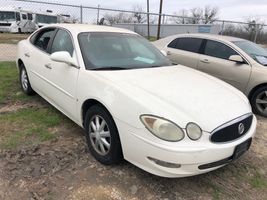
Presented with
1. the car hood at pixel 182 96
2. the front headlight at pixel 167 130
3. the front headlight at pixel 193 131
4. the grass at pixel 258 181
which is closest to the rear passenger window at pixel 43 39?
the car hood at pixel 182 96

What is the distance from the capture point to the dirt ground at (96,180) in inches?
119

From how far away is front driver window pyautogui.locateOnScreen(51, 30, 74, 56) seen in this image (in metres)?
4.27

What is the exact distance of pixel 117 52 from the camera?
13.8 ft

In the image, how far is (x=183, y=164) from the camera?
9.27 feet

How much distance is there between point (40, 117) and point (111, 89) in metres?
2.01

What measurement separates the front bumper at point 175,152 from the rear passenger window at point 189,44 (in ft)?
14.2

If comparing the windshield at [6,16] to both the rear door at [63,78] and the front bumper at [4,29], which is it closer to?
the front bumper at [4,29]

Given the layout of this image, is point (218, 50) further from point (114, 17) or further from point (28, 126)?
point (114, 17)

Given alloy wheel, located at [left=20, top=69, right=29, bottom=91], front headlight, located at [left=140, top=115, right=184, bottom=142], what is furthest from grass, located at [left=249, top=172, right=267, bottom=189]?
alloy wheel, located at [left=20, top=69, right=29, bottom=91]

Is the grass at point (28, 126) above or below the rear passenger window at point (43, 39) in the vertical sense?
below

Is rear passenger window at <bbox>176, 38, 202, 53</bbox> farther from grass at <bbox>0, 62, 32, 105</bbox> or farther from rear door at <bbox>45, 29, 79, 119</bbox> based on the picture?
grass at <bbox>0, 62, 32, 105</bbox>

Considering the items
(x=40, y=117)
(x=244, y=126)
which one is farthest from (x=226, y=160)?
(x=40, y=117)

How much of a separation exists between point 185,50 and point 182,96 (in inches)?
167

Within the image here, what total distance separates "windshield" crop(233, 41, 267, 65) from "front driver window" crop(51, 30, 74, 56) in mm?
3744
